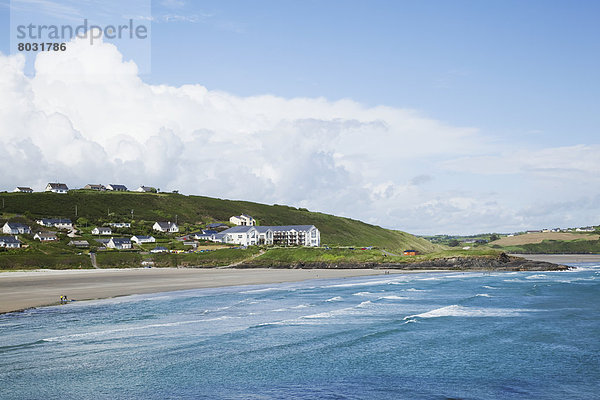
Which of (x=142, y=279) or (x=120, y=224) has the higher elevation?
(x=120, y=224)

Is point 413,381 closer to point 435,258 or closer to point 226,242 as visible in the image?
point 435,258

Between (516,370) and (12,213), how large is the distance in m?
173

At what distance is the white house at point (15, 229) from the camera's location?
449 feet

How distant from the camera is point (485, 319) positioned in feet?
147

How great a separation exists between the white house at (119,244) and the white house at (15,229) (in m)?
25.2

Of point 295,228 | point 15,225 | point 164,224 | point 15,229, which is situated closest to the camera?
point 15,229

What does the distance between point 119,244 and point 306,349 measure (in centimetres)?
11488

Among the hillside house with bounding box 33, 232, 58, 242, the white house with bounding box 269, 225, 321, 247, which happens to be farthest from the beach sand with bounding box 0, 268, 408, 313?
the white house with bounding box 269, 225, 321, 247

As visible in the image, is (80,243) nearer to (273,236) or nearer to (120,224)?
(120,224)

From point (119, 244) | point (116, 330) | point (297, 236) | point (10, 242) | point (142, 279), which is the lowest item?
point (116, 330)

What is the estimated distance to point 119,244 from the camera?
137 meters

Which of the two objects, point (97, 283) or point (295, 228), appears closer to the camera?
point (97, 283)

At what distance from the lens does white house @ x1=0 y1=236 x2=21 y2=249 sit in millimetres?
119125

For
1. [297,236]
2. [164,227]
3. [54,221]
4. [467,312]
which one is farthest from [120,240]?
[467,312]
